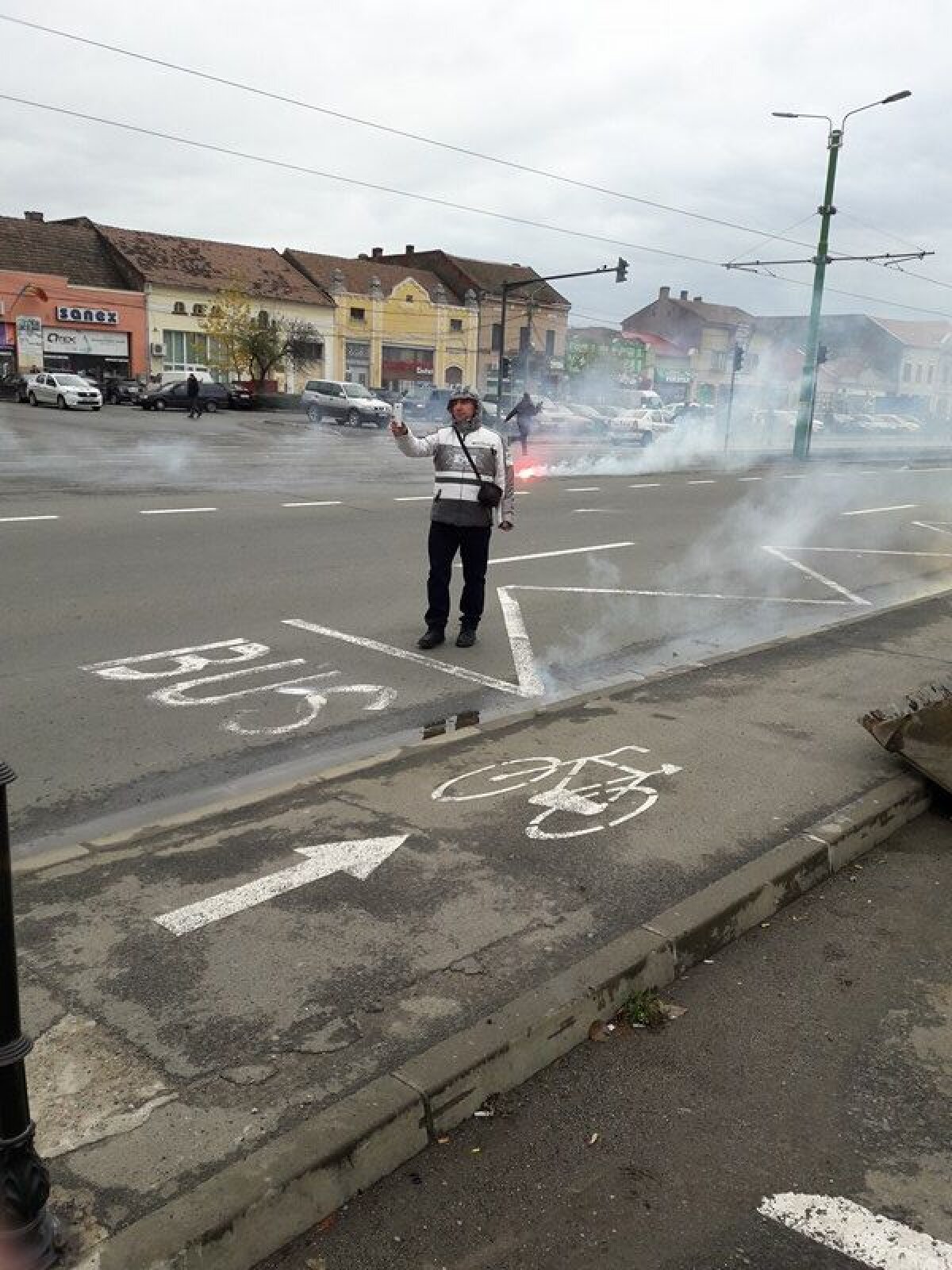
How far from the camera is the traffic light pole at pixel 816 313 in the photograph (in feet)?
97.7

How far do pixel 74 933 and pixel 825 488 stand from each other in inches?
875

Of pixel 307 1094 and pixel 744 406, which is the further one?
pixel 744 406

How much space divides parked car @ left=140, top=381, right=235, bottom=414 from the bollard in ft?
138

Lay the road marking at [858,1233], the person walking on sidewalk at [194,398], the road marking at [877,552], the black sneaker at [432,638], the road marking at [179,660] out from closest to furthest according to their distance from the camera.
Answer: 1. the road marking at [858,1233]
2. the road marking at [179,660]
3. the black sneaker at [432,638]
4. the road marking at [877,552]
5. the person walking on sidewalk at [194,398]

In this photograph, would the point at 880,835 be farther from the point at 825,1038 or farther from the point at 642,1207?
the point at 642,1207

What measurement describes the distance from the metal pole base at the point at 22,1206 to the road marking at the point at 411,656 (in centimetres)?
483

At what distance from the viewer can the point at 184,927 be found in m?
3.58

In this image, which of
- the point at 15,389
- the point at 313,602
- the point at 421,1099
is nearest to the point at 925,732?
the point at 421,1099

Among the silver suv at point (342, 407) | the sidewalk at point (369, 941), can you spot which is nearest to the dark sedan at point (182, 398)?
the silver suv at point (342, 407)

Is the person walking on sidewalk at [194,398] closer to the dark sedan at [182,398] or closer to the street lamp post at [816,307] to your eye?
the dark sedan at [182,398]

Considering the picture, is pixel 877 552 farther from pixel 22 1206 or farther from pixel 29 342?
pixel 29 342

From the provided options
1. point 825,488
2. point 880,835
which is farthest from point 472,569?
point 825,488

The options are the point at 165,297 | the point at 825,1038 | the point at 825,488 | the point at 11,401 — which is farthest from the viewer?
the point at 165,297

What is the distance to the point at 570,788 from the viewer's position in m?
4.98
